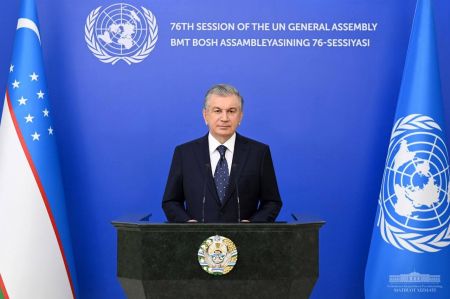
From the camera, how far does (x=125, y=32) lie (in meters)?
4.59

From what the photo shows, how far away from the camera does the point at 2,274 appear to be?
3.95 metres

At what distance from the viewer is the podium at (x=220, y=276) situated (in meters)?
2.65

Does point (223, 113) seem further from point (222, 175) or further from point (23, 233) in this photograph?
point (23, 233)

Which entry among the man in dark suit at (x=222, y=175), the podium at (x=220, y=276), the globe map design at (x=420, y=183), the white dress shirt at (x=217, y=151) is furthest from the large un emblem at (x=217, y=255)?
the globe map design at (x=420, y=183)

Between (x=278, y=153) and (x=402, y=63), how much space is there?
1032 millimetres

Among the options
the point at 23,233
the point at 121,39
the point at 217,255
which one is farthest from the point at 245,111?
the point at 217,255

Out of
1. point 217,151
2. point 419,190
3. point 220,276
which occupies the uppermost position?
point 217,151

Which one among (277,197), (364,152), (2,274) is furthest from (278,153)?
(2,274)

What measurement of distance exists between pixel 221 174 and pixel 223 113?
Result: 0.94 feet

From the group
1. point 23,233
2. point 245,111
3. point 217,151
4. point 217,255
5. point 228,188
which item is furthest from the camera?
point 245,111

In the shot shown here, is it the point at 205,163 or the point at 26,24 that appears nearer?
the point at 205,163

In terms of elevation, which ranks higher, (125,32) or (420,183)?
(125,32)

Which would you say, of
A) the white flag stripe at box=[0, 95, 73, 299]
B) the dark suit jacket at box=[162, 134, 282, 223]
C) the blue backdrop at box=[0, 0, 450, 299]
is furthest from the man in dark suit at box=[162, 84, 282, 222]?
the blue backdrop at box=[0, 0, 450, 299]

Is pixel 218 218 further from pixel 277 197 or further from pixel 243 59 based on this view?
pixel 243 59
